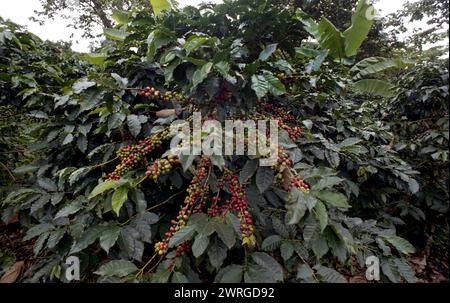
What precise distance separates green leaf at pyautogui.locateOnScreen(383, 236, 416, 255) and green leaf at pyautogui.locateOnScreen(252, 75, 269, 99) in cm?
76

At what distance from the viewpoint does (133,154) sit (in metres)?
1.25

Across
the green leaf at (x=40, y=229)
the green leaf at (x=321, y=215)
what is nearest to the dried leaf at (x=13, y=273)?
the green leaf at (x=40, y=229)

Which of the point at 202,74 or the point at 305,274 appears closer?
the point at 305,274

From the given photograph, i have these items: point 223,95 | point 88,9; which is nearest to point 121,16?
point 223,95

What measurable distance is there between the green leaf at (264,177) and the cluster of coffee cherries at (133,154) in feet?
1.27

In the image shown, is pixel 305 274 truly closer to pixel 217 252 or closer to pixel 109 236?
pixel 217 252

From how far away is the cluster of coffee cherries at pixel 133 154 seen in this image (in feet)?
3.91

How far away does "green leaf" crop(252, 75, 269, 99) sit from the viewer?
109cm

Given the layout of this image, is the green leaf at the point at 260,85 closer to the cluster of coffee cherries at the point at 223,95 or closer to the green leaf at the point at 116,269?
the cluster of coffee cherries at the point at 223,95

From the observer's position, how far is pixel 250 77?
118 cm

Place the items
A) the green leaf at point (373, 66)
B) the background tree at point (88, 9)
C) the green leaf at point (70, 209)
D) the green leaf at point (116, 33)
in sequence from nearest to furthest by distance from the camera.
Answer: the green leaf at point (70, 209), the green leaf at point (373, 66), the green leaf at point (116, 33), the background tree at point (88, 9)

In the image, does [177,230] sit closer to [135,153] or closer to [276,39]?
[135,153]

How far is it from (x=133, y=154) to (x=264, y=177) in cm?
55
